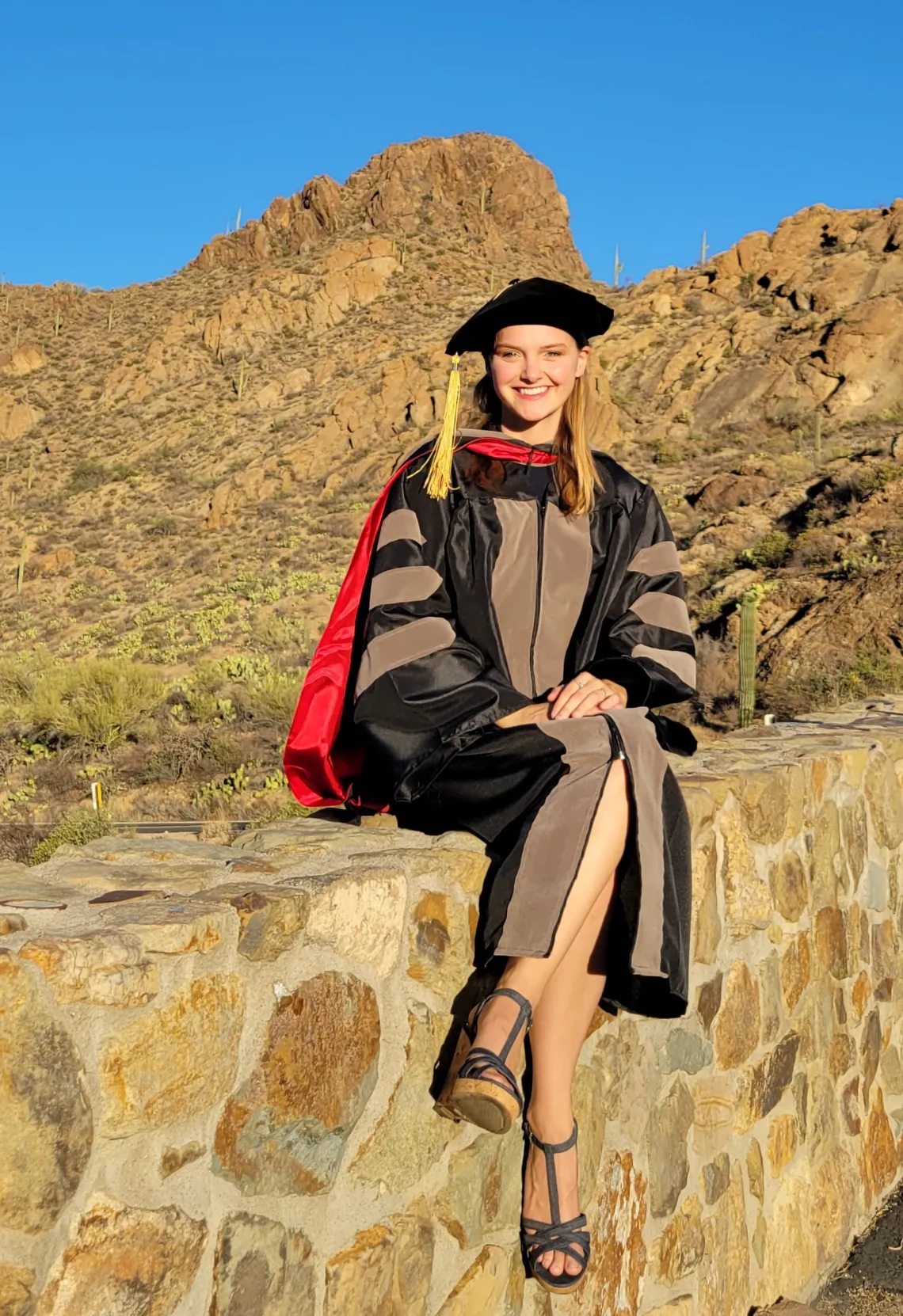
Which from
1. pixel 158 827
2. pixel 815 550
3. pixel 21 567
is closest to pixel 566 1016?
pixel 158 827

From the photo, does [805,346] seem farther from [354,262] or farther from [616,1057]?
[616,1057]

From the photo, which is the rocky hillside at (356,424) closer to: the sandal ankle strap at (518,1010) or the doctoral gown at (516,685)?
the doctoral gown at (516,685)

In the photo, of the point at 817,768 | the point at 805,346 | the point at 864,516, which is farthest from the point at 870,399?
the point at 817,768

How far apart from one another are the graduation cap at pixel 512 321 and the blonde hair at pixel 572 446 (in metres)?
0.13

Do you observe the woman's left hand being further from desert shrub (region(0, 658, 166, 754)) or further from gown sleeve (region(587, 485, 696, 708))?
desert shrub (region(0, 658, 166, 754))

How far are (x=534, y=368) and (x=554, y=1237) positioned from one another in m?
1.98

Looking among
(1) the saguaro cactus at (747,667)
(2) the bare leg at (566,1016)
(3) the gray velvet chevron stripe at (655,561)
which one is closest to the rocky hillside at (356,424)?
(1) the saguaro cactus at (747,667)

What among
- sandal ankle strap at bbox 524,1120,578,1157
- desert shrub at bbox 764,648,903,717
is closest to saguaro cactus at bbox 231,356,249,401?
desert shrub at bbox 764,648,903,717

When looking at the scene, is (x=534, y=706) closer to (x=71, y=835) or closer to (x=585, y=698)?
(x=585, y=698)

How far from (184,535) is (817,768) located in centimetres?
2946

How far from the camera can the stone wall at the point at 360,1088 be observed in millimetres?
1604

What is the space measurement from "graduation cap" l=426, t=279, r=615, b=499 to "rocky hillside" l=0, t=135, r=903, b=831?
21.2 ft

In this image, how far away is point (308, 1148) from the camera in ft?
6.42

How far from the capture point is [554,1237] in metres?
2.34
